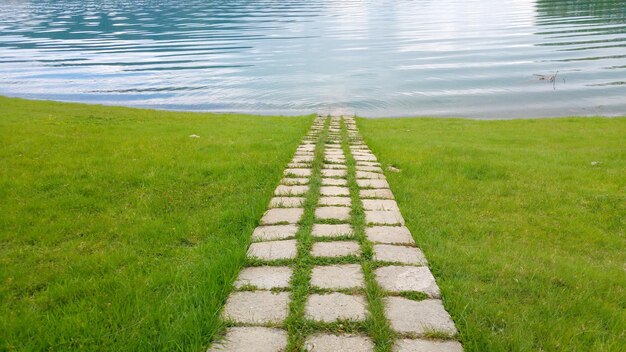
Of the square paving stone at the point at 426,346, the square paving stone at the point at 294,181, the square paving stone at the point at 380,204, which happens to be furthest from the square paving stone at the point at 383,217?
the square paving stone at the point at 426,346

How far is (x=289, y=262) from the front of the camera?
4066mm

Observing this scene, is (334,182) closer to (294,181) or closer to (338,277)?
(294,181)

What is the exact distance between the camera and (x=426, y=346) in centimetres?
293

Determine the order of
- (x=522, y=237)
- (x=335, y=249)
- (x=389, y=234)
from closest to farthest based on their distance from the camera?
1. (x=335, y=249)
2. (x=389, y=234)
3. (x=522, y=237)

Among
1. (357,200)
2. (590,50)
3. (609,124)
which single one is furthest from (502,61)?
Result: (357,200)

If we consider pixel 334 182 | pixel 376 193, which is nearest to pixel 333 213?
pixel 376 193

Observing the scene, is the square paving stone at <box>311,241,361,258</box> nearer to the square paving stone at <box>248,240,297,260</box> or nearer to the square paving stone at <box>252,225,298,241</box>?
the square paving stone at <box>248,240,297,260</box>

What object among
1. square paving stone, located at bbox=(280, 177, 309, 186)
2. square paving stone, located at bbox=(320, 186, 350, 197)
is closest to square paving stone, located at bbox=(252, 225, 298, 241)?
square paving stone, located at bbox=(320, 186, 350, 197)

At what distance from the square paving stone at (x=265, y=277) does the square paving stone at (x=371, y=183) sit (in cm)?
286

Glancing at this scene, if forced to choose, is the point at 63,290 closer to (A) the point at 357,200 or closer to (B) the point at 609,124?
(A) the point at 357,200

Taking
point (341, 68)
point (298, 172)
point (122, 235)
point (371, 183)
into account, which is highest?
point (341, 68)

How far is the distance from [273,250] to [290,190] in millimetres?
1898

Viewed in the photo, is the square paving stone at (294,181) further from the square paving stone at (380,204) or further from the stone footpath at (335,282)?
the square paving stone at (380,204)

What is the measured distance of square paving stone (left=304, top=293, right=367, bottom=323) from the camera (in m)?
3.22
